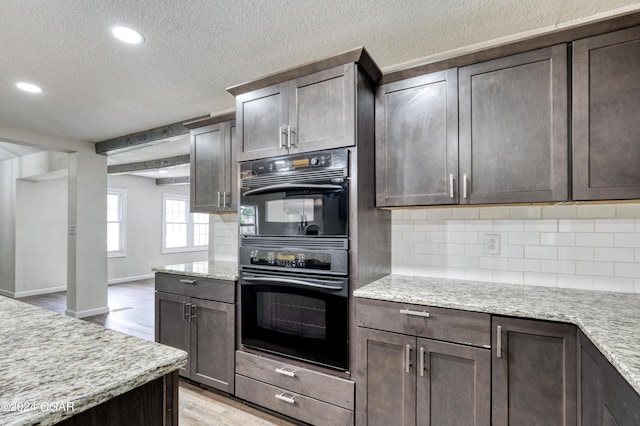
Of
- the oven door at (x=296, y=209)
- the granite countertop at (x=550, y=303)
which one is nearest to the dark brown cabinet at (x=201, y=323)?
the oven door at (x=296, y=209)

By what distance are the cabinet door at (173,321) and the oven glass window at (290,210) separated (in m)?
1.07

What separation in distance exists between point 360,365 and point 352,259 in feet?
1.99

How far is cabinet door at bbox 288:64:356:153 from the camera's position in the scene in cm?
203

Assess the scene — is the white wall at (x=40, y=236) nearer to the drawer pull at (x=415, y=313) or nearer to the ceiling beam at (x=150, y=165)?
the ceiling beam at (x=150, y=165)

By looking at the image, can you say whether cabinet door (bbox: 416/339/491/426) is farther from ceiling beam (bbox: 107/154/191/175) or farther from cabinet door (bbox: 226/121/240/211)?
ceiling beam (bbox: 107/154/191/175)

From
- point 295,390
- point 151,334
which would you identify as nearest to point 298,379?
point 295,390

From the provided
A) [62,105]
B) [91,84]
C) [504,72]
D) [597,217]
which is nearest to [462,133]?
[504,72]

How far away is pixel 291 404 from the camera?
2.17 meters

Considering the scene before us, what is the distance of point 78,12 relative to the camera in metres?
1.91

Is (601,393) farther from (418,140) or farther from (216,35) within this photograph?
(216,35)

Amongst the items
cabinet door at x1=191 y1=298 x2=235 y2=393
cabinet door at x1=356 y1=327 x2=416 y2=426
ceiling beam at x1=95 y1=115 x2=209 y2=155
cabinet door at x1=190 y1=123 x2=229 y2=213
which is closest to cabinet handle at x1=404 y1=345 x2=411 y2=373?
cabinet door at x1=356 y1=327 x2=416 y2=426

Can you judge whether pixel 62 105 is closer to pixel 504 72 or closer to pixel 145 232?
pixel 504 72

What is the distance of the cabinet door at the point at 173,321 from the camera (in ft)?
8.84

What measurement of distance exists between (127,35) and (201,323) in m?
2.07
